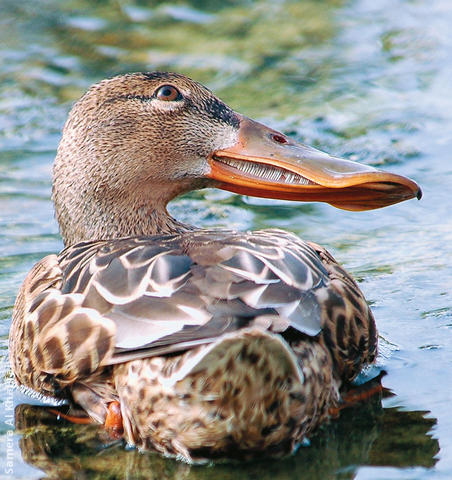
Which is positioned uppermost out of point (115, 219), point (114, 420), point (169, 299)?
point (169, 299)

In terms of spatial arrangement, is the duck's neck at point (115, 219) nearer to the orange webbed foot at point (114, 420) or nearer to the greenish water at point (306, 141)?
the greenish water at point (306, 141)

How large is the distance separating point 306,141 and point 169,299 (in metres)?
5.70

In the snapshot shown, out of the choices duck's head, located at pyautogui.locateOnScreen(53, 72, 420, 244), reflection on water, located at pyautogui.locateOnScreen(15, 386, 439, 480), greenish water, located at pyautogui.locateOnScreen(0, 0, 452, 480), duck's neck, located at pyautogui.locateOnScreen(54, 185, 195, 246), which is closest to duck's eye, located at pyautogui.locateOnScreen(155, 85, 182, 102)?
duck's head, located at pyautogui.locateOnScreen(53, 72, 420, 244)

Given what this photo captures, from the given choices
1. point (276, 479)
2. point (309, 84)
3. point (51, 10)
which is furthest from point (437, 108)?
point (276, 479)

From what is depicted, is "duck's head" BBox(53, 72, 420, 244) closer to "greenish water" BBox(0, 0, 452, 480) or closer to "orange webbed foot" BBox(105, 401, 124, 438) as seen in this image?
"greenish water" BBox(0, 0, 452, 480)

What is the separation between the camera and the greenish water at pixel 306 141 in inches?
228

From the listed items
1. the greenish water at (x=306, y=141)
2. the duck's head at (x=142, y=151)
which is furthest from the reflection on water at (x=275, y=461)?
the duck's head at (x=142, y=151)

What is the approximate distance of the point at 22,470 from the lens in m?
5.68

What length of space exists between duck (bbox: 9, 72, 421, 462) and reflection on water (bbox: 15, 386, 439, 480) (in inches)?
3.7

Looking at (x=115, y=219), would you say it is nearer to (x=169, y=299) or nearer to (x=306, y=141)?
(x=169, y=299)

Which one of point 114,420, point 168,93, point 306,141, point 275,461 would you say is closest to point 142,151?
point 168,93

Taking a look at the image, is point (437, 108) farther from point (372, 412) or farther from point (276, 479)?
point (276, 479)

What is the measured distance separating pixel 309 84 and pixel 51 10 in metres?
3.88

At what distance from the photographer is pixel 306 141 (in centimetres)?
1073
